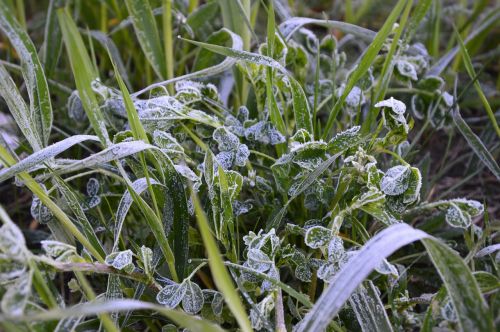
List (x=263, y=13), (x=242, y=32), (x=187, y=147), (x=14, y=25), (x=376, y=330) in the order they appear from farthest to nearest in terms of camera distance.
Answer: (x=263, y=13) < (x=242, y=32) < (x=187, y=147) < (x=14, y=25) < (x=376, y=330)

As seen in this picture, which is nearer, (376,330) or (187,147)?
(376,330)

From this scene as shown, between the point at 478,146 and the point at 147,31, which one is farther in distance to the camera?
the point at 147,31

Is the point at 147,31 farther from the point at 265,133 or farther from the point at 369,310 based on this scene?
the point at 369,310

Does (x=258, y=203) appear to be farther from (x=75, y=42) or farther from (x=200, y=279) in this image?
(x=75, y=42)

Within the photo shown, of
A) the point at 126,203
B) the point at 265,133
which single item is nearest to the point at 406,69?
the point at 265,133

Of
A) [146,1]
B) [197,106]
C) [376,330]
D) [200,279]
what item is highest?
[146,1]

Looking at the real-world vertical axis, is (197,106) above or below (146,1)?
below

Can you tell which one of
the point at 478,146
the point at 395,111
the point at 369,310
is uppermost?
the point at 395,111

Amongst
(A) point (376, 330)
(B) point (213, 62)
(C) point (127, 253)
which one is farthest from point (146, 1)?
(A) point (376, 330)
